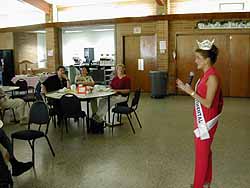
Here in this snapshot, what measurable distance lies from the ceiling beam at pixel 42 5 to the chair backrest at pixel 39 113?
298 inches

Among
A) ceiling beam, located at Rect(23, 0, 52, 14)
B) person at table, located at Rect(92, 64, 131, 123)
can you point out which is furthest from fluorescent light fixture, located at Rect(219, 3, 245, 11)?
ceiling beam, located at Rect(23, 0, 52, 14)

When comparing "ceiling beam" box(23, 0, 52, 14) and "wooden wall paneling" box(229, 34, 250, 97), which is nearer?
"wooden wall paneling" box(229, 34, 250, 97)

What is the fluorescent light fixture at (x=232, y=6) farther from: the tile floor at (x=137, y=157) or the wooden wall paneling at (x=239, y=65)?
the tile floor at (x=137, y=157)

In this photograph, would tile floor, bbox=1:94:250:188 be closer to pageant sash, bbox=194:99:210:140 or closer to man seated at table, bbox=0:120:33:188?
man seated at table, bbox=0:120:33:188

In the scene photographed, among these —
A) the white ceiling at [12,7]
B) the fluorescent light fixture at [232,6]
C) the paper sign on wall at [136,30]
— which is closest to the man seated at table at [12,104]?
the paper sign on wall at [136,30]

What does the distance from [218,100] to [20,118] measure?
5015mm

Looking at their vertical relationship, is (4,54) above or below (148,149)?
above

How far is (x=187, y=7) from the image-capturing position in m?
10.5

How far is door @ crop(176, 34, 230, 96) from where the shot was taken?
10188mm

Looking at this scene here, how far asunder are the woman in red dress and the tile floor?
72cm

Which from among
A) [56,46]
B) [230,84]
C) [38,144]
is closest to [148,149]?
[38,144]

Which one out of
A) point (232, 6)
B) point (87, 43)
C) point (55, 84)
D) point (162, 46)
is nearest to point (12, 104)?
point (55, 84)

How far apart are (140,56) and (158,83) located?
5.17ft

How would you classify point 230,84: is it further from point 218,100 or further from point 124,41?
point 218,100
